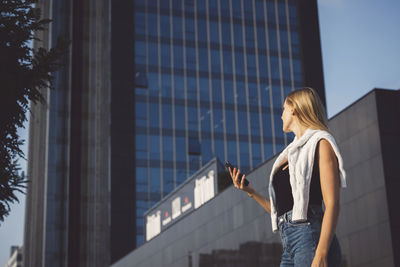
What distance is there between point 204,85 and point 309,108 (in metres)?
68.2

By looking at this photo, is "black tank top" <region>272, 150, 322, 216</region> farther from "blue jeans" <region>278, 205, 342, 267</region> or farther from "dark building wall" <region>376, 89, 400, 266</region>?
"dark building wall" <region>376, 89, 400, 266</region>

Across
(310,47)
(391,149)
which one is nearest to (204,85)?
(310,47)

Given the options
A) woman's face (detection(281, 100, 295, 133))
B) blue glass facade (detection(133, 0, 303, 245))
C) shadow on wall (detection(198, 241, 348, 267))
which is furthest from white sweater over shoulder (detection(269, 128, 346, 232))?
blue glass facade (detection(133, 0, 303, 245))

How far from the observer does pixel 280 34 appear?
78.4 meters

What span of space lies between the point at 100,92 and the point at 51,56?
65.4 metres

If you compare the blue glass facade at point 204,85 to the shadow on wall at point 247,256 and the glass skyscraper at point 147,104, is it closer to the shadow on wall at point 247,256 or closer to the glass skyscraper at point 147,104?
the glass skyscraper at point 147,104

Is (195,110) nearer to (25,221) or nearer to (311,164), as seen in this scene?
(25,221)

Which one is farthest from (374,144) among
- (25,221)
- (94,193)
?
(25,221)

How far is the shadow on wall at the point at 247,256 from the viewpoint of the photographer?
95.1 feet

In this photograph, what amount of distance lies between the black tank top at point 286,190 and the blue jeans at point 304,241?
0.15 feet

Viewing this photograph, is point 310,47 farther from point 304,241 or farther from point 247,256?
point 304,241

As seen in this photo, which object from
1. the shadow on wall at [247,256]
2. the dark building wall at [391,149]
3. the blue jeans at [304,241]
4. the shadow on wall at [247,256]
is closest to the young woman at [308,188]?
the blue jeans at [304,241]

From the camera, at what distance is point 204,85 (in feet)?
236

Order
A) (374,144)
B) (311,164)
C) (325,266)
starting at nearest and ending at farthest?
(325,266), (311,164), (374,144)
